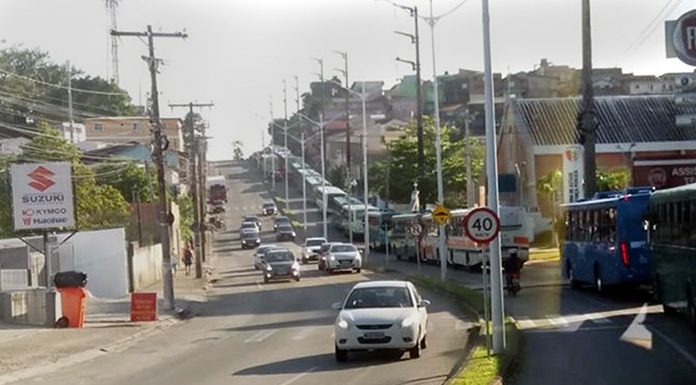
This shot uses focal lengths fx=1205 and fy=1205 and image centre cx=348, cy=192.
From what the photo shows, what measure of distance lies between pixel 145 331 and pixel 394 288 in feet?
41.4

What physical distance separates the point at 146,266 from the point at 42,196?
25.2m

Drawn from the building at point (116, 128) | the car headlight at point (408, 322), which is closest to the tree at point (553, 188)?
the car headlight at point (408, 322)

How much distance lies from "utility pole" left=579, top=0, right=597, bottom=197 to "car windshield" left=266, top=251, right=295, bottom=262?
61.7 ft

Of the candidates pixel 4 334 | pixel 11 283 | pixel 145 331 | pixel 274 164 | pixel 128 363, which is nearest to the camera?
pixel 128 363

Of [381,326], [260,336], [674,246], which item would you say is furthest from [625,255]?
[381,326]

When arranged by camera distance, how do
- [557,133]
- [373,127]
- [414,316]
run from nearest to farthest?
[414,316] → [557,133] → [373,127]

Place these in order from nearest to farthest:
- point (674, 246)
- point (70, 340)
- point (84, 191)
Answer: point (674, 246) → point (70, 340) → point (84, 191)

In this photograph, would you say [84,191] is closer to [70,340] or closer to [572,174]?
[572,174]

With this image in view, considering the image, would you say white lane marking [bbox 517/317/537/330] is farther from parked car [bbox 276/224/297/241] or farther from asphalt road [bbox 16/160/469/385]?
parked car [bbox 276/224/297/241]

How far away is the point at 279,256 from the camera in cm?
5834

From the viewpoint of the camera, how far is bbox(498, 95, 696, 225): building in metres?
68.1

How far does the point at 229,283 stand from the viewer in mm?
60969

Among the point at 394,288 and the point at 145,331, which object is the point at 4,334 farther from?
the point at 394,288

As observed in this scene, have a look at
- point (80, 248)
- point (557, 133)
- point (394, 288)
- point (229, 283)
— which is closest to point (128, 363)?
point (394, 288)
